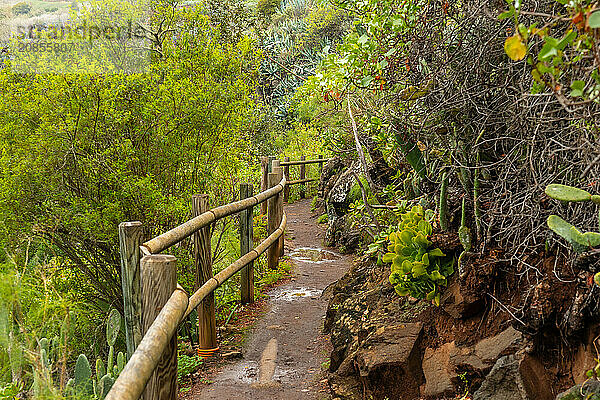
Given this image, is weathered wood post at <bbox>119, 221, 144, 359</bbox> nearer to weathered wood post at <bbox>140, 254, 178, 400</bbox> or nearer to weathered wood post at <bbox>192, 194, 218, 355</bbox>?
weathered wood post at <bbox>140, 254, 178, 400</bbox>

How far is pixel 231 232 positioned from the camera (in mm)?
6582

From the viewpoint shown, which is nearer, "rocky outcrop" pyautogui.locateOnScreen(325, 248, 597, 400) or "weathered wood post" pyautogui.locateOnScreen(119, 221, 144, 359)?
"rocky outcrop" pyautogui.locateOnScreen(325, 248, 597, 400)

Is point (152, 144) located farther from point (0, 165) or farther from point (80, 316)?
point (80, 316)

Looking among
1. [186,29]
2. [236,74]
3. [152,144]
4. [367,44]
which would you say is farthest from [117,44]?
[367,44]

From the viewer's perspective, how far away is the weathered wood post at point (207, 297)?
435 centimetres

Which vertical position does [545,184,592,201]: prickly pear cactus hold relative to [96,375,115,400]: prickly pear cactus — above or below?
above

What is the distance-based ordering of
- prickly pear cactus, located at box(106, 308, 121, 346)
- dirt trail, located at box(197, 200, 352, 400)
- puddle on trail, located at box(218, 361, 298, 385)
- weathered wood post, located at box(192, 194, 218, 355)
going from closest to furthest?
prickly pear cactus, located at box(106, 308, 121, 346) → dirt trail, located at box(197, 200, 352, 400) → puddle on trail, located at box(218, 361, 298, 385) → weathered wood post, located at box(192, 194, 218, 355)

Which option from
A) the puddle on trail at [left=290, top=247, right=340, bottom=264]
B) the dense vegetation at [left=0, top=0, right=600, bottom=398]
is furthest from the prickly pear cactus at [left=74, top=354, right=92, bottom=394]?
the puddle on trail at [left=290, top=247, right=340, bottom=264]

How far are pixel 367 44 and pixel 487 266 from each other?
1581mm

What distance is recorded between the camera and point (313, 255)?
7816mm

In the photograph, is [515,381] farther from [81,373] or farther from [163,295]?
[81,373]

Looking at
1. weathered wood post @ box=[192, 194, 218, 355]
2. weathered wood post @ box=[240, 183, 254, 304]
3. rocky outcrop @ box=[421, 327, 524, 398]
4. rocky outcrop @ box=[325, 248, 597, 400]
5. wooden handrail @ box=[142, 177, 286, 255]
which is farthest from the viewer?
weathered wood post @ box=[240, 183, 254, 304]

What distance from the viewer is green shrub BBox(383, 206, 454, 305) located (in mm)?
3180

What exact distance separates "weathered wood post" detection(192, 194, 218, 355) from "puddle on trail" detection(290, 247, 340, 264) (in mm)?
3118
